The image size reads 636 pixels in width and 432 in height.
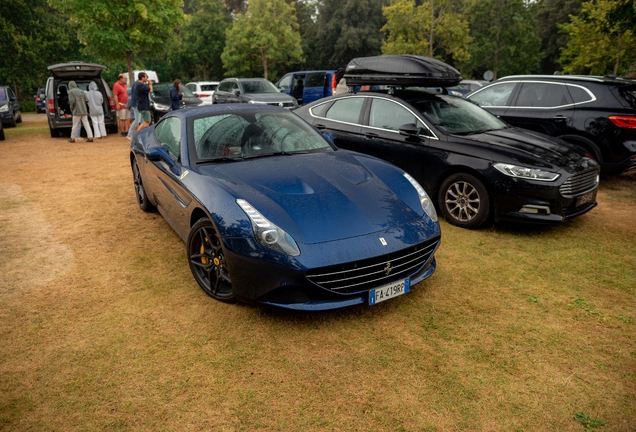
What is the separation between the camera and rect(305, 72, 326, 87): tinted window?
778 inches

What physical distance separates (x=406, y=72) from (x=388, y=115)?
672 millimetres

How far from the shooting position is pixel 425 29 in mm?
31719

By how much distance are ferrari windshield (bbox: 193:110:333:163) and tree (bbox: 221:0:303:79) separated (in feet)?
97.1

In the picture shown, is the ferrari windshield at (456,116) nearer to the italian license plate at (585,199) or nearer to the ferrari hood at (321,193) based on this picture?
the italian license plate at (585,199)

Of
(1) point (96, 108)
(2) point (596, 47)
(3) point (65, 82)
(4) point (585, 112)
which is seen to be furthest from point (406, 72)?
(2) point (596, 47)

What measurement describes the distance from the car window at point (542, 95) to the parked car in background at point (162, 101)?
11034 millimetres

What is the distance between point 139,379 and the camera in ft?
9.87

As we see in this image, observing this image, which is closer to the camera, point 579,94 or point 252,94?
point 579,94

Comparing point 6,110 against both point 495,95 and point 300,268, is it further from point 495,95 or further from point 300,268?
point 300,268

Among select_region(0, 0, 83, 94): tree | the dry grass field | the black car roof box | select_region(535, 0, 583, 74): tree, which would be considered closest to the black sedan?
the black car roof box

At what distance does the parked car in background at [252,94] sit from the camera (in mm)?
16328

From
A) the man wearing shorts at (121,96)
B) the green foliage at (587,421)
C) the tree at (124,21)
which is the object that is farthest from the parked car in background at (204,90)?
the green foliage at (587,421)

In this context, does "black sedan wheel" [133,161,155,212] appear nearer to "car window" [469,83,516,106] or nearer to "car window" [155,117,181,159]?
"car window" [155,117,181,159]

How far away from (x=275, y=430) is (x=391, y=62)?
565 centimetres
